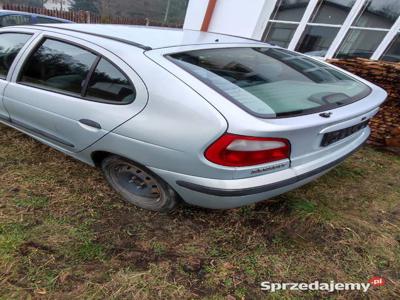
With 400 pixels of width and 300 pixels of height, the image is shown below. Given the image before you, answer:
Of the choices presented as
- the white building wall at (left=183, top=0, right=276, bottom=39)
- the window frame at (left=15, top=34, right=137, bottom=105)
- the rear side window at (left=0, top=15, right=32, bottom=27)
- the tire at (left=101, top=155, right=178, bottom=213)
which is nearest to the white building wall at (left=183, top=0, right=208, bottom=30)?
the white building wall at (left=183, top=0, right=276, bottom=39)

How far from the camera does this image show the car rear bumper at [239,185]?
1.65 meters

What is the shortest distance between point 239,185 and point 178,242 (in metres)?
0.68

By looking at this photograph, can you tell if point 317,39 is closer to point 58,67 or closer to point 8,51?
point 58,67

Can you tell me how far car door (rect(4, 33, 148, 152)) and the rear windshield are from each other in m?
→ 0.41

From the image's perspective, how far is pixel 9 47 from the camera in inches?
103

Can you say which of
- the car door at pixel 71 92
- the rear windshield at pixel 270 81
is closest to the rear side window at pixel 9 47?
the car door at pixel 71 92

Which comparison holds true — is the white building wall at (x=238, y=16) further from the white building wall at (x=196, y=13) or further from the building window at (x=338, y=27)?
the building window at (x=338, y=27)

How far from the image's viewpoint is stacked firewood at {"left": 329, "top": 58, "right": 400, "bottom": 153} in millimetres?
3452

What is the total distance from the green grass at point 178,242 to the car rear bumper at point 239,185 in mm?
388

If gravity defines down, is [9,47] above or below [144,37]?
below

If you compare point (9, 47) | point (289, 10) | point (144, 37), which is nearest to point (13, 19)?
point (9, 47)

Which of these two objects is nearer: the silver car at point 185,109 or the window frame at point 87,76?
the silver car at point 185,109

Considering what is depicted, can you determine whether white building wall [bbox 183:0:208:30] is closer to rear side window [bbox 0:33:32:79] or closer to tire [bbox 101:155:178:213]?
rear side window [bbox 0:33:32:79]

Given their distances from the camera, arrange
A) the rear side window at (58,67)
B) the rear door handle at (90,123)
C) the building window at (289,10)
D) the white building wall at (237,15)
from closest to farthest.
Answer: the rear door handle at (90,123) < the rear side window at (58,67) < the building window at (289,10) < the white building wall at (237,15)
